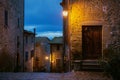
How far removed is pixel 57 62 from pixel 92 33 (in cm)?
2294

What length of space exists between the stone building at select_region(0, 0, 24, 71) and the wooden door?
A: 6371 mm

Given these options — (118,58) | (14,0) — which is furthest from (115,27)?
(14,0)

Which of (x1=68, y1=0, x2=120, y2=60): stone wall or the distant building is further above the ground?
(x1=68, y1=0, x2=120, y2=60): stone wall

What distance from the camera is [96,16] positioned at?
43.8 ft

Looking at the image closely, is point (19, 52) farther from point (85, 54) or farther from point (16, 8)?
point (85, 54)

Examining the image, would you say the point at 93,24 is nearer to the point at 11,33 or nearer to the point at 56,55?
the point at 11,33

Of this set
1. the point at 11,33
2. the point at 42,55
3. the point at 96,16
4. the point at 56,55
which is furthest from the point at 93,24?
the point at 42,55

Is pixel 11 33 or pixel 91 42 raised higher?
pixel 11 33

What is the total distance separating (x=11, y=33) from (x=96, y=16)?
29.6 ft

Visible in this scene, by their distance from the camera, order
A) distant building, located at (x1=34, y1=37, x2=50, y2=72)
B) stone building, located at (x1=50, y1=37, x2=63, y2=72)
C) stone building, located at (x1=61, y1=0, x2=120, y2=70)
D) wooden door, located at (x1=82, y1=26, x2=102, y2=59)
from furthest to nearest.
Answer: distant building, located at (x1=34, y1=37, x2=50, y2=72) → stone building, located at (x1=50, y1=37, x2=63, y2=72) → wooden door, located at (x1=82, y1=26, x2=102, y2=59) → stone building, located at (x1=61, y1=0, x2=120, y2=70)

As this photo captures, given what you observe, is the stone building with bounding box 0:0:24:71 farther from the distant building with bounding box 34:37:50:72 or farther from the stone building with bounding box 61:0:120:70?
the distant building with bounding box 34:37:50:72

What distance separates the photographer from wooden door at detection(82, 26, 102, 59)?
13484 mm

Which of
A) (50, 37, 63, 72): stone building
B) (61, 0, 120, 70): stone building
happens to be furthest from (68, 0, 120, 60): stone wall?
(50, 37, 63, 72): stone building

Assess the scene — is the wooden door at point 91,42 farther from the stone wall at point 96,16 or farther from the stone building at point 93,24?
the stone wall at point 96,16
